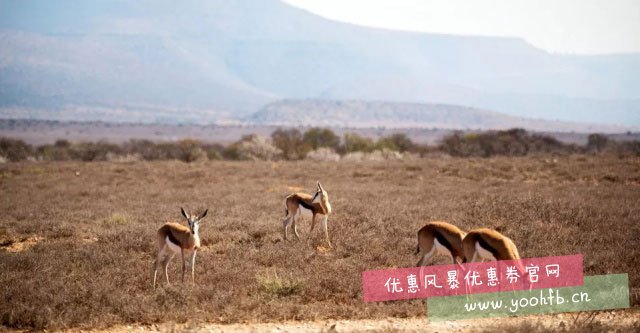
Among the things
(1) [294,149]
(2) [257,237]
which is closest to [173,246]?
(2) [257,237]

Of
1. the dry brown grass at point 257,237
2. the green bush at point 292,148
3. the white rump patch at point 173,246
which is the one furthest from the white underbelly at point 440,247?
the green bush at point 292,148

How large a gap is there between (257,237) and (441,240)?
6.64 metres

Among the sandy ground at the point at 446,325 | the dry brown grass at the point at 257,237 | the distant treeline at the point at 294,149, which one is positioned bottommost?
the sandy ground at the point at 446,325

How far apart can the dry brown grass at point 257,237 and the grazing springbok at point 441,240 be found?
3.88 ft

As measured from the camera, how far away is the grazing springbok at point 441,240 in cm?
1066

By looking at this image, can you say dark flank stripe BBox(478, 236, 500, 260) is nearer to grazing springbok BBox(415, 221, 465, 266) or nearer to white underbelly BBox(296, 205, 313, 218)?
grazing springbok BBox(415, 221, 465, 266)

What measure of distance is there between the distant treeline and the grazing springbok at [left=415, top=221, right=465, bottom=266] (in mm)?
40505

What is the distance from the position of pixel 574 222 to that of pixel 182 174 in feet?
76.1

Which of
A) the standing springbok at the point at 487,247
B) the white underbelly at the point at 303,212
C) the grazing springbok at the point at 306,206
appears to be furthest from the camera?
the white underbelly at the point at 303,212

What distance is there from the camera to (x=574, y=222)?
16562 mm

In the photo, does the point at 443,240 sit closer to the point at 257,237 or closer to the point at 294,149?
the point at 257,237


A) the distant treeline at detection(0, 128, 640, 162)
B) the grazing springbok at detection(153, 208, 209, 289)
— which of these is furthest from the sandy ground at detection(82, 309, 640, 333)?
the distant treeline at detection(0, 128, 640, 162)

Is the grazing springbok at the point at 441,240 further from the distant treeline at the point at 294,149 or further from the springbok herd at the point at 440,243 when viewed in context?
the distant treeline at the point at 294,149

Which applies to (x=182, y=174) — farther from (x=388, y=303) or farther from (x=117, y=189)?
(x=388, y=303)
